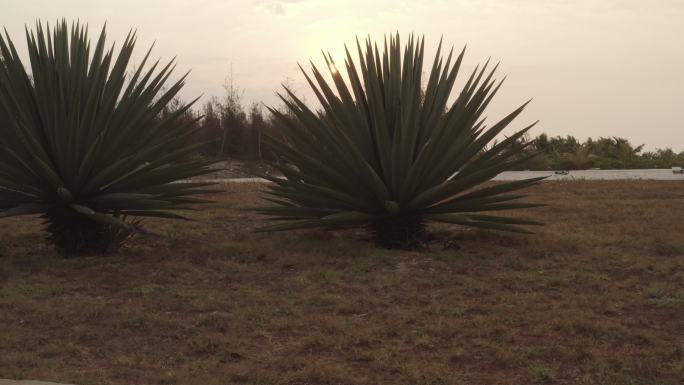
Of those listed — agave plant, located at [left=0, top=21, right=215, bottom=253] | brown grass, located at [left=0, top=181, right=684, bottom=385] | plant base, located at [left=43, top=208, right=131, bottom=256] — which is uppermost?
agave plant, located at [left=0, top=21, right=215, bottom=253]

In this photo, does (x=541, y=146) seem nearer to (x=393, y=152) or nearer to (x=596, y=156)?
(x=596, y=156)

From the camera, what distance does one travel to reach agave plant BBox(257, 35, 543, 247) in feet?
22.9

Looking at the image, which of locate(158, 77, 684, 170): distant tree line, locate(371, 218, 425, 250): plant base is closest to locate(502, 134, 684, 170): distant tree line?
locate(158, 77, 684, 170): distant tree line

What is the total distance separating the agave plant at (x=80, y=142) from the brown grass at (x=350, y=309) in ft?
1.60

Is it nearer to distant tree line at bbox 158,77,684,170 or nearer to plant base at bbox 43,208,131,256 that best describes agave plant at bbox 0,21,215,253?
plant base at bbox 43,208,131,256

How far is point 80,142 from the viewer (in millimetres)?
6898

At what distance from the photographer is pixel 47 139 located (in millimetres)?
6934

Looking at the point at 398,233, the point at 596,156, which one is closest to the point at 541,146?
the point at 596,156

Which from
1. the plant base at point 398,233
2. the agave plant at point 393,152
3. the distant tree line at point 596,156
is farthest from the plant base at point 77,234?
the distant tree line at point 596,156

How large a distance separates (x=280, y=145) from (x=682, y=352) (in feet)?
12.9

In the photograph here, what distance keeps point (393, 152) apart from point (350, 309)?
1997 mm

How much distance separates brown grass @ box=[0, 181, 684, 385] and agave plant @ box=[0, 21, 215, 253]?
49 centimetres

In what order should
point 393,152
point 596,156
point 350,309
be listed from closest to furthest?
point 350,309
point 393,152
point 596,156

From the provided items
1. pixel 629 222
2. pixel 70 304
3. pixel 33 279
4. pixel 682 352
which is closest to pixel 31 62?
pixel 33 279
